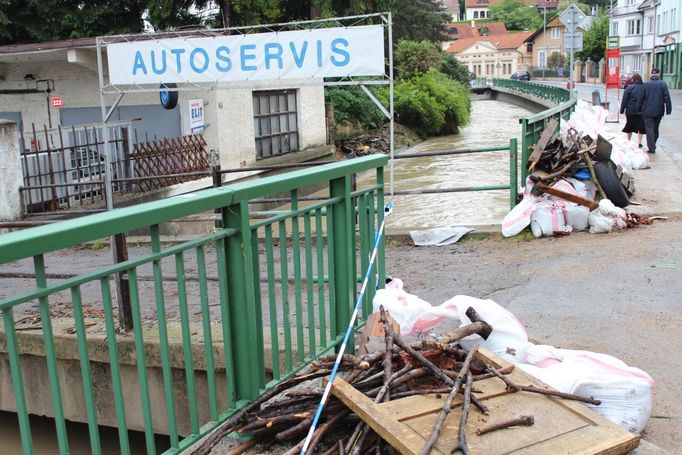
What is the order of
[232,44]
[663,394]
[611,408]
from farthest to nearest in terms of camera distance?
[232,44], [663,394], [611,408]

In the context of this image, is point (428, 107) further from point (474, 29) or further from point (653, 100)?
point (474, 29)

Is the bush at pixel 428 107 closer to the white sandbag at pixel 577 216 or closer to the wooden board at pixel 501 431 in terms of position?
the white sandbag at pixel 577 216

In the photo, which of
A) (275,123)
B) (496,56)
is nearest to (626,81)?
(275,123)

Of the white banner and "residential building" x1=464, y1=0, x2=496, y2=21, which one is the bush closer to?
the white banner

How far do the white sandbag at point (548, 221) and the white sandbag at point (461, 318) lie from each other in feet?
16.2

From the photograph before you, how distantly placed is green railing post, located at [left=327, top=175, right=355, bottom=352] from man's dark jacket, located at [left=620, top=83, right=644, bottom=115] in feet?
41.5

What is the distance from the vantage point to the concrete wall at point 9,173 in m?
12.0

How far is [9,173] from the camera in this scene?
1238 centimetres

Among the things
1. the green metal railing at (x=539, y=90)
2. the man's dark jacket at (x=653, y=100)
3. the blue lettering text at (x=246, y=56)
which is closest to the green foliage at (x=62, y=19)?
the blue lettering text at (x=246, y=56)

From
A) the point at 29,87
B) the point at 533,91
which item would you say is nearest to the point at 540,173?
the point at 29,87

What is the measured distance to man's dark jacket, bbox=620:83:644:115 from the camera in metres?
15.2

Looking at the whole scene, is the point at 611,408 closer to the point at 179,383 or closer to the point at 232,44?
the point at 179,383

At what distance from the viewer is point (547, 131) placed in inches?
397

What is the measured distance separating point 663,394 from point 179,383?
3607mm
